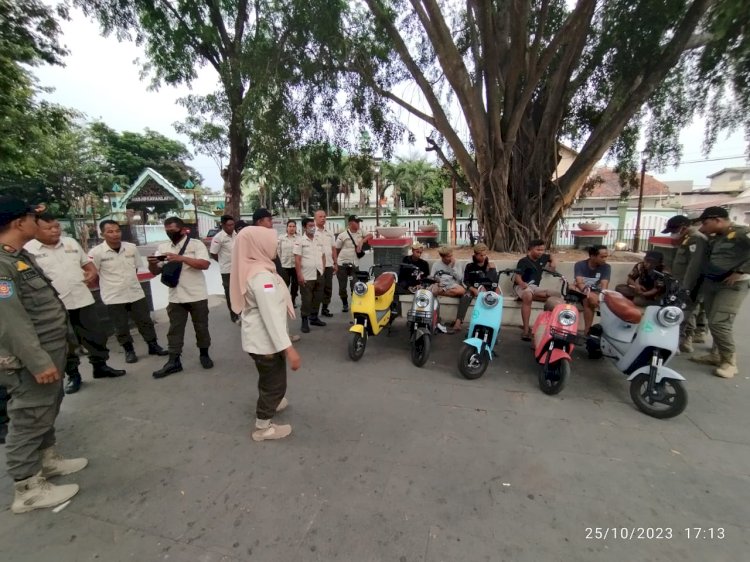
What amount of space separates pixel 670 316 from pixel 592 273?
1.45m

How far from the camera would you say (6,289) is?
1.96m

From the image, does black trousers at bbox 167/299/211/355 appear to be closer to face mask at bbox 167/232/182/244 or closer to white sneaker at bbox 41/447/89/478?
face mask at bbox 167/232/182/244

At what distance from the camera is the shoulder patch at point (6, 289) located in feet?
6.39

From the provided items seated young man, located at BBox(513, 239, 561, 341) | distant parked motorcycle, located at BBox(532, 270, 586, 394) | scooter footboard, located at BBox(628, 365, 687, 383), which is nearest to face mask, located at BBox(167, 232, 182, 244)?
distant parked motorcycle, located at BBox(532, 270, 586, 394)

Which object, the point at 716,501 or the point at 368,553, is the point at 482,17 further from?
the point at 368,553

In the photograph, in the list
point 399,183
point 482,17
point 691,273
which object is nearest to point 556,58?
point 482,17

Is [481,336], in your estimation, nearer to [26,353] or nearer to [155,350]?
[26,353]

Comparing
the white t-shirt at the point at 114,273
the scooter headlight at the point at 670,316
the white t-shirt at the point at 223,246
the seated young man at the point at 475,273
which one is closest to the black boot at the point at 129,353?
the white t-shirt at the point at 114,273

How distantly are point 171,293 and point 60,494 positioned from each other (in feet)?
6.81

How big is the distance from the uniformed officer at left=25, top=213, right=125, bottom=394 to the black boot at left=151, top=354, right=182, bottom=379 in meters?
0.44

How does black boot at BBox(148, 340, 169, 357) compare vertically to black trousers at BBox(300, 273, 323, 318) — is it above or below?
below

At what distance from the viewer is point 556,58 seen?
761 centimetres

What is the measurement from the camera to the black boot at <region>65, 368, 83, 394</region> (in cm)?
354

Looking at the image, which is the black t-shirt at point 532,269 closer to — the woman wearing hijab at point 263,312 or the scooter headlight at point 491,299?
the scooter headlight at point 491,299
